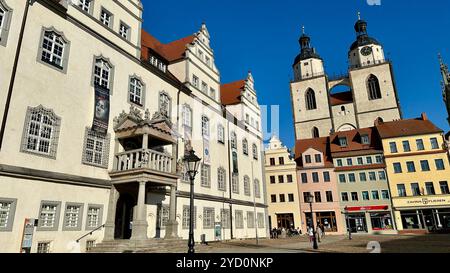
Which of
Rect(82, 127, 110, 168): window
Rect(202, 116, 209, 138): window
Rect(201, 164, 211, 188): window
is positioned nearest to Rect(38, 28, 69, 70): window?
Rect(82, 127, 110, 168): window

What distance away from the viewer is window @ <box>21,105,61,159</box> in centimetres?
1459

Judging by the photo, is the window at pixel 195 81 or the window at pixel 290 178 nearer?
the window at pixel 195 81

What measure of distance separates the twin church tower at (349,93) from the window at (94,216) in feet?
213

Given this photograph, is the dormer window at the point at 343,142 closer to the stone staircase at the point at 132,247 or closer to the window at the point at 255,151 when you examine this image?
the window at the point at 255,151

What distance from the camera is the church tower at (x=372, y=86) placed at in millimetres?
71000

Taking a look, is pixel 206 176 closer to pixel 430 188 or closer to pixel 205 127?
pixel 205 127

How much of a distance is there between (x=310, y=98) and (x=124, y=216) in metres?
69.3

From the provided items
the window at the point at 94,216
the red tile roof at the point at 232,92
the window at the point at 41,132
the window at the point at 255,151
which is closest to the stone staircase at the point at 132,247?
the window at the point at 94,216

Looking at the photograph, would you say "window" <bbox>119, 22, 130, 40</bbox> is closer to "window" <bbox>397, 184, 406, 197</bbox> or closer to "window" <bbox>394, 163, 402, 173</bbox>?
"window" <bbox>394, 163, 402, 173</bbox>

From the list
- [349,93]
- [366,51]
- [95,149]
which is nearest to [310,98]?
[349,93]

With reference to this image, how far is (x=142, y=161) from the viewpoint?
17.9 meters
